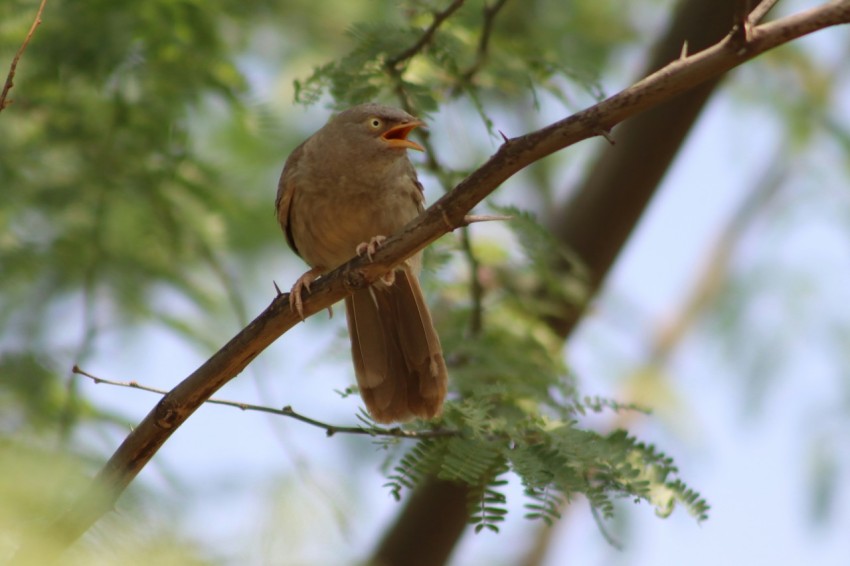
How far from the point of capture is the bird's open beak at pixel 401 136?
4.39 meters

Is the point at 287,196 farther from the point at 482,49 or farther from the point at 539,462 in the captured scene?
the point at 539,462

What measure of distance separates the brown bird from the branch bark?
1.02 meters

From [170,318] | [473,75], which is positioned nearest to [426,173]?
[473,75]

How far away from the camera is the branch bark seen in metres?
2.33

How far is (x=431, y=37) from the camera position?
14.1ft

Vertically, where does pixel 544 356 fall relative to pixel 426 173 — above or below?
below

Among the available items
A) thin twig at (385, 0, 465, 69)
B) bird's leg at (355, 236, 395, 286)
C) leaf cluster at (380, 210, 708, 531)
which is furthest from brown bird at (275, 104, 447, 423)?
leaf cluster at (380, 210, 708, 531)

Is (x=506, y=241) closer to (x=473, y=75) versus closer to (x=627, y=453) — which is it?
(x=473, y=75)

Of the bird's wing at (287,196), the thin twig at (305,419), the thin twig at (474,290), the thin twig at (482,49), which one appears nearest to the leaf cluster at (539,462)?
the thin twig at (305,419)

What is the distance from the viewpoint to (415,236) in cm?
287

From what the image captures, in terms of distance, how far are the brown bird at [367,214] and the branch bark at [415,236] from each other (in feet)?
3.36

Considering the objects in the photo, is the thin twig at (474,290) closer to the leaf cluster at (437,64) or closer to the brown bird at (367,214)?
the brown bird at (367,214)

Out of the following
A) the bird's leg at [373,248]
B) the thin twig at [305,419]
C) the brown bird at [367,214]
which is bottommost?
the thin twig at [305,419]

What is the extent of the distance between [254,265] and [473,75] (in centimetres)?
253
